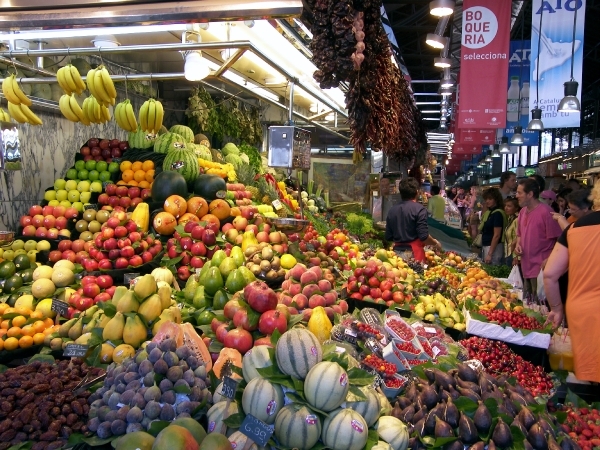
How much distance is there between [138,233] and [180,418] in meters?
2.73

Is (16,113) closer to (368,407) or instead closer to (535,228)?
(368,407)

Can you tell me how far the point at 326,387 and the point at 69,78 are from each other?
361cm

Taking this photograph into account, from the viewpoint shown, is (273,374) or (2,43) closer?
(273,374)

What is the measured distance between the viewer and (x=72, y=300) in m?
3.70

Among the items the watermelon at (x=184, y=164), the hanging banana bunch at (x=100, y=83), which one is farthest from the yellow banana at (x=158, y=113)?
the hanging banana bunch at (x=100, y=83)

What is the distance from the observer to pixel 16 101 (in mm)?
4426

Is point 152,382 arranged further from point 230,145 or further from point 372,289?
point 230,145

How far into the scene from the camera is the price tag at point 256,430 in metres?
1.92

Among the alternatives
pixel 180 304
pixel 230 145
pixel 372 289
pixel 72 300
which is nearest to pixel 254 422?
pixel 180 304

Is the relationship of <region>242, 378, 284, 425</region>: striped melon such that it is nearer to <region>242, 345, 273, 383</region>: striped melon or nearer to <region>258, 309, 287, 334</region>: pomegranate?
<region>242, 345, 273, 383</region>: striped melon

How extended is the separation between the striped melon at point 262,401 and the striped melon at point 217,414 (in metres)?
0.10

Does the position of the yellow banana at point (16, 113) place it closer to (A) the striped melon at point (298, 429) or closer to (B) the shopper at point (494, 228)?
(A) the striped melon at point (298, 429)

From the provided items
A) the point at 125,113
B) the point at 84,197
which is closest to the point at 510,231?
the point at 125,113

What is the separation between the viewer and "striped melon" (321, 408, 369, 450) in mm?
1944
